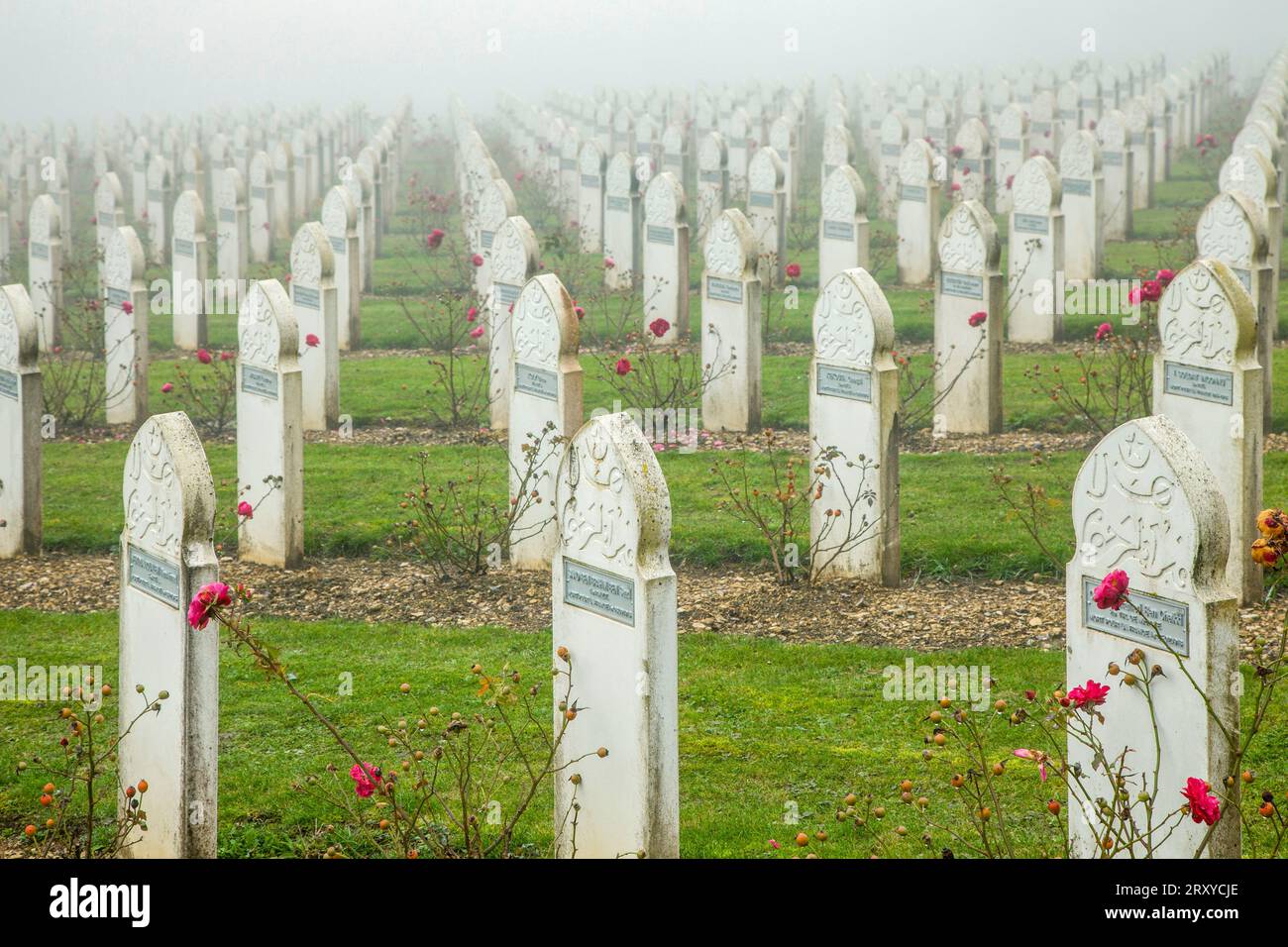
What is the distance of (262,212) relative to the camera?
21.2m

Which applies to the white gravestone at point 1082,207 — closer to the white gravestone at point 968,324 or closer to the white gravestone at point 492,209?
the white gravestone at point 968,324

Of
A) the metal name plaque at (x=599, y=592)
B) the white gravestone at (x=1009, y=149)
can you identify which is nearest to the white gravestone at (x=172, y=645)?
the metal name plaque at (x=599, y=592)

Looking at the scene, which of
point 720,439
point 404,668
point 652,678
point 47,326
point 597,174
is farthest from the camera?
point 597,174

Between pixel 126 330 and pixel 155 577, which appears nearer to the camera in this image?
pixel 155 577

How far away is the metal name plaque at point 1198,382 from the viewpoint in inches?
295

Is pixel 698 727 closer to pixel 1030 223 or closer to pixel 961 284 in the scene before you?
pixel 961 284

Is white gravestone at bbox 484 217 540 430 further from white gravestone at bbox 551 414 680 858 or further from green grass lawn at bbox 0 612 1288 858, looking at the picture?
white gravestone at bbox 551 414 680 858

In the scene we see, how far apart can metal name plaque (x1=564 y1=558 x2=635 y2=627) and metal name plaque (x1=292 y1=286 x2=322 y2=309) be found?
6814 millimetres

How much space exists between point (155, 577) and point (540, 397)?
3507mm

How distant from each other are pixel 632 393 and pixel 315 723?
5.84 meters

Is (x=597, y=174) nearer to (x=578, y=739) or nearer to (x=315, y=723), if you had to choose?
(x=315, y=723)

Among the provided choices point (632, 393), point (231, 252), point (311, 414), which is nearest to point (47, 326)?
point (231, 252)

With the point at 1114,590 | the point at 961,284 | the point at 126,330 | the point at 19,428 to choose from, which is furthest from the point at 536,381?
the point at 1114,590

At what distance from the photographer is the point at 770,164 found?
Result: 17547 mm
